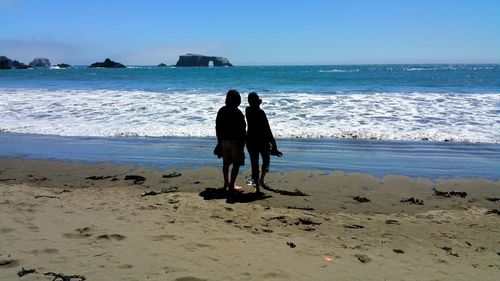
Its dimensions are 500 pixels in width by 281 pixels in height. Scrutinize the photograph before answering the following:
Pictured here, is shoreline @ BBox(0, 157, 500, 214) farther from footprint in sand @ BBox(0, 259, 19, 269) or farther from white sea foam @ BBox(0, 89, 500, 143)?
white sea foam @ BBox(0, 89, 500, 143)

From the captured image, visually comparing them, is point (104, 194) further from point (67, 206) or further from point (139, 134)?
point (139, 134)

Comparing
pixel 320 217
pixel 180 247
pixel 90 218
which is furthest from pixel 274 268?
pixel 90 218

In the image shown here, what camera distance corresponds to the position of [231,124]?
271 inches

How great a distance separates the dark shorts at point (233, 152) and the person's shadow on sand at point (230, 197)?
469 mm

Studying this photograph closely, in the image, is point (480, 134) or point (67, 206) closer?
point (67, 206)

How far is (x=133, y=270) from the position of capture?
393cm

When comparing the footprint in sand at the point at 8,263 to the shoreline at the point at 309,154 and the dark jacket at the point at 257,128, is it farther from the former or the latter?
the shoreline at the point at 309,154

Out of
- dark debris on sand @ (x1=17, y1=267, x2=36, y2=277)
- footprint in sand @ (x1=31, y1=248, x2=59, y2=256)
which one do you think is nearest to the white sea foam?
footprint in sand @ (x1=31, y1=248, x2=59, y2=256)

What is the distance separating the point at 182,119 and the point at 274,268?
10.7m

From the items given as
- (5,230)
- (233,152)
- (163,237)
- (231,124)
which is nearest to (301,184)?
(233,152)

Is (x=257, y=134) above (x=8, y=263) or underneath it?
above

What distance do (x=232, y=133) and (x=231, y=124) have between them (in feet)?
0.46

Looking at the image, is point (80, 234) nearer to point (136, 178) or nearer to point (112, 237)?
point (112, 237)

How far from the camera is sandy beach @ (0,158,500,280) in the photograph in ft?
13.3
